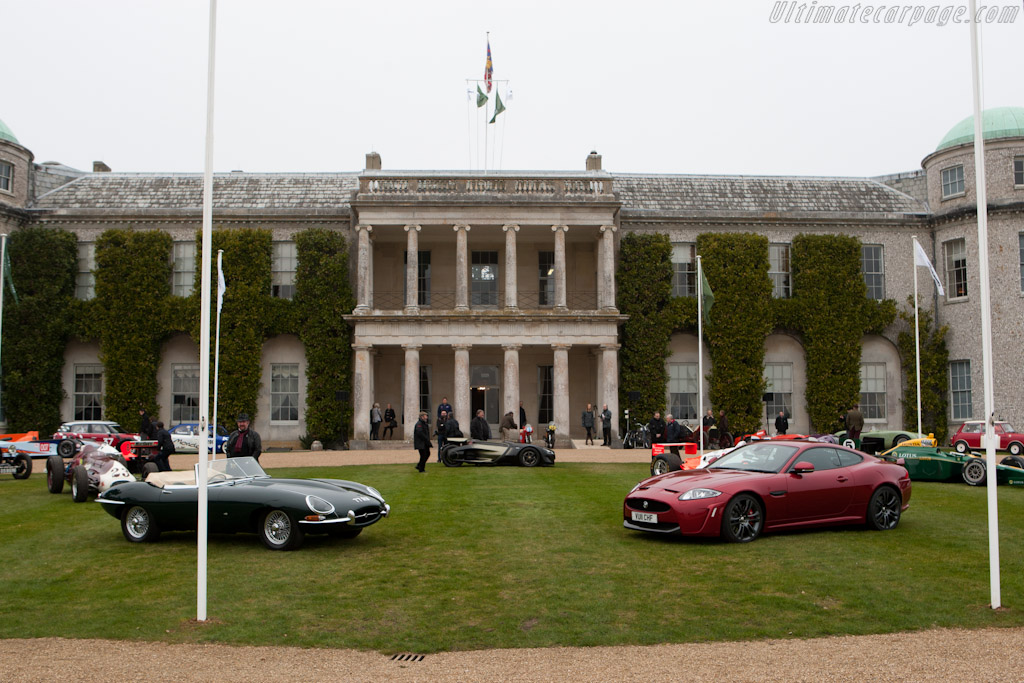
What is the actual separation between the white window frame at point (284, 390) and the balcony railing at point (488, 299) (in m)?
4.37

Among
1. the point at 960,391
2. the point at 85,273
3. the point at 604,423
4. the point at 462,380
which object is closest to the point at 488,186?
the point at 462,380

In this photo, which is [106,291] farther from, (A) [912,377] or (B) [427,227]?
(A) [912,377]

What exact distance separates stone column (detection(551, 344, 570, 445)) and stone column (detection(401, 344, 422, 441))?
5.14 m

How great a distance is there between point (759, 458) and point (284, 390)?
26503 mm

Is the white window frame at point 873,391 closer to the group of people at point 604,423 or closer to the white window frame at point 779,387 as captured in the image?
the white window frame at point 779,387

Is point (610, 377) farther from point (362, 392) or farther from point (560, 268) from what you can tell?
point (362, 392)

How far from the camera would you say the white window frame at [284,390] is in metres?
35.6

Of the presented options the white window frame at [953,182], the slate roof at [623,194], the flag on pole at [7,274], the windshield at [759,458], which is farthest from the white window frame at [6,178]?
the white window frame at [953,182]

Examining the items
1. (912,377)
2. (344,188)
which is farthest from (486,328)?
(912,377)

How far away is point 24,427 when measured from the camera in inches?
1325

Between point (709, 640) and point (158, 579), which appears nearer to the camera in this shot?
point (709, 640)

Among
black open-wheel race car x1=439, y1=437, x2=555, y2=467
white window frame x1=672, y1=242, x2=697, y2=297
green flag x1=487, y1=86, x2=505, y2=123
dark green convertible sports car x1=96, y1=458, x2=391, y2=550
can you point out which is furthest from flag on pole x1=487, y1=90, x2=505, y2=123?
dark green convertible sports car x1=96, y1=458, x2=391, y2=550

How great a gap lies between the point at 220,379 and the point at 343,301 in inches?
219

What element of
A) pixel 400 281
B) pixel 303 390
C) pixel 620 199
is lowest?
pixel 303 390
